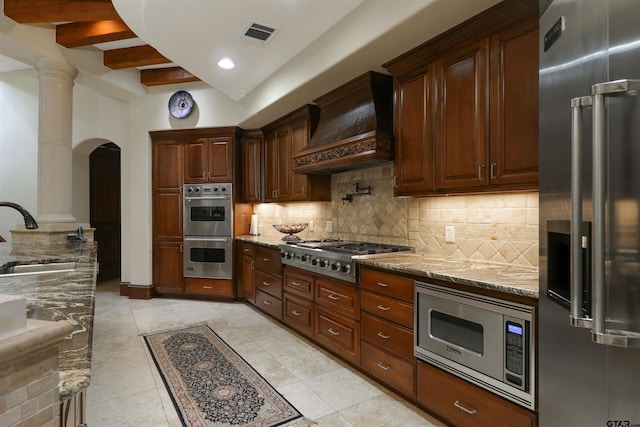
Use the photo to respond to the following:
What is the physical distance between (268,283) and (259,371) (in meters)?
1.38

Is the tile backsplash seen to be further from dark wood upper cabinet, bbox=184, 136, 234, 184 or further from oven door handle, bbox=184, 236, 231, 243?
dark wood upper cabinet, bbox=184, 136, 234, 184

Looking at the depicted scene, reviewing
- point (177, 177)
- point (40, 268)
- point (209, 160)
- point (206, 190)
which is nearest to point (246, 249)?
point (206, 190)

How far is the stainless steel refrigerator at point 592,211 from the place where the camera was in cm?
91

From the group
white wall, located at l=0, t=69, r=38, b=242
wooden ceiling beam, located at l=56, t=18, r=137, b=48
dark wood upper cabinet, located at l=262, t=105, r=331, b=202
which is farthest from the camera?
white wall, located at l=0, t=69, r=38, b=242

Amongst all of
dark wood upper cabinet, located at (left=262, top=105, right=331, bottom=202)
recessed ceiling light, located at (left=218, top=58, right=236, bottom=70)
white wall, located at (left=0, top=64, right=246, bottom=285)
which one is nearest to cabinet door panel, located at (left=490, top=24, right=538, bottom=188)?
dark wood upper cabinet, located at (left=262, top=105, right=331, bottom=202)

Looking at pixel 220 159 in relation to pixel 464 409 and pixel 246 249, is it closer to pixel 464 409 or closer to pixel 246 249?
pixel 246 249

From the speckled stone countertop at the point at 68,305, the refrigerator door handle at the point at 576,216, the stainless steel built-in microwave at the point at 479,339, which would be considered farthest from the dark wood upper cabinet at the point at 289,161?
the refrigerator door handle at the point at 576,216

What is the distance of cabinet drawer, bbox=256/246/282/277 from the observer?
379cm

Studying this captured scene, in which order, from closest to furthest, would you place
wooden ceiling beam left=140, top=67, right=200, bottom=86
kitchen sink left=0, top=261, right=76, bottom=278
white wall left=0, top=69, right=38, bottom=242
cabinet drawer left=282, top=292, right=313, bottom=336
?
kitchen sink left=0, top=261, right=76, bottom=278 < cabinet drawer left=282, top=292, right=313, bottom=336 < wooden ceiling beam left=140, top=67, right=200, bottom=86 < white wall left=0, top=69, right=38, bottom=242

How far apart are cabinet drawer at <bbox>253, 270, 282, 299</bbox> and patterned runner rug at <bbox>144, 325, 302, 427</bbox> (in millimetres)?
776

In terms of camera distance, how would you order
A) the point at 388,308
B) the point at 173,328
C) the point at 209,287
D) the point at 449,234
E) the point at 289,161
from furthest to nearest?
the point at 209,287, the point at 289,161, the point at 173,328, the point at 449,234, the point at 388,308

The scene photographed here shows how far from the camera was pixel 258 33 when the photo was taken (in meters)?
2.80

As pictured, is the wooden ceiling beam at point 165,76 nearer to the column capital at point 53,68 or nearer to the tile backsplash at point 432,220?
the column capital at point 53,68

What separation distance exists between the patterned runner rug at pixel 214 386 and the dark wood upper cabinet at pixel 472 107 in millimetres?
1763
